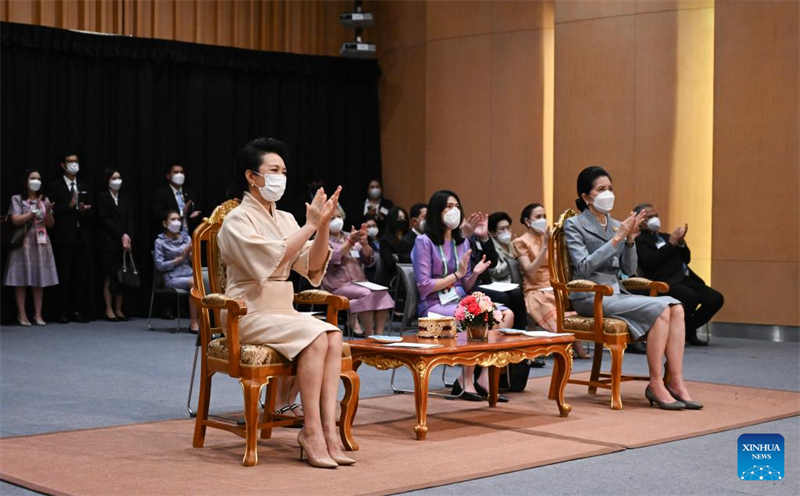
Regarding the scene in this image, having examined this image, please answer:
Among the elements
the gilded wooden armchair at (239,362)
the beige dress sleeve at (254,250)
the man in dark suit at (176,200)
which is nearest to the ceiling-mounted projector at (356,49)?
the man in dark suit at (176,200)

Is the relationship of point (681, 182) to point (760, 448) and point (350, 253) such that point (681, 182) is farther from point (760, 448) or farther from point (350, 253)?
point (760, 448)

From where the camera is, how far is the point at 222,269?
4699 mm

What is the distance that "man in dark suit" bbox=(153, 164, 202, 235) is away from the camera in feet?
33.7

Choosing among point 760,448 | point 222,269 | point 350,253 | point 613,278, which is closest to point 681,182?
point 350,253

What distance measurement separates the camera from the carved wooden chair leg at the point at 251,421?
13.4 feet

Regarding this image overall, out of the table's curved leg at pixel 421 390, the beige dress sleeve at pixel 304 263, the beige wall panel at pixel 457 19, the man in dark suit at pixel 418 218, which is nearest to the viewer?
the beige dress sleeve at pixel 304 263

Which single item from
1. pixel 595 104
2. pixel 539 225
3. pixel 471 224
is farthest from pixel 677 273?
pixel 471 224

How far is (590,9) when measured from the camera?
10.0 metres

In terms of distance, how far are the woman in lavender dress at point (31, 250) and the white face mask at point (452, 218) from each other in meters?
5.07

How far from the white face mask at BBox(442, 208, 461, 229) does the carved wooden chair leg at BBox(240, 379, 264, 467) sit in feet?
6.46

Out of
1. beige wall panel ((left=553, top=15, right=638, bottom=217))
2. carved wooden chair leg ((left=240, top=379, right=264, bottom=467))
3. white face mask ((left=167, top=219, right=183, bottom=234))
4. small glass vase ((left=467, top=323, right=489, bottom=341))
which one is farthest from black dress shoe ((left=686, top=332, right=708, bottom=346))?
carved wooden chair leg ((left=240, top=379, right=264, bottom=467))

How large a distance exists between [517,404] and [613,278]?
33.5 inches

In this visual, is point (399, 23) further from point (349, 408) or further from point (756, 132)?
point (349, 408)

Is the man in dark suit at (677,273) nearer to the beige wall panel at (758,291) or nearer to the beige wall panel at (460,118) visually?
the beige wall panel at (758,291)
